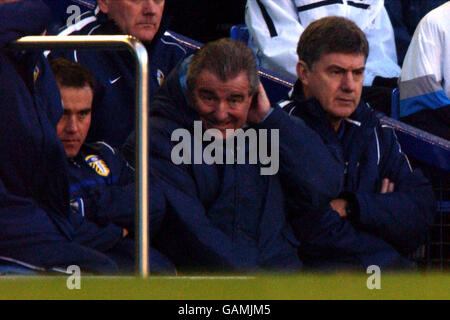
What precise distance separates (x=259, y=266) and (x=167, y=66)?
4.24 ft

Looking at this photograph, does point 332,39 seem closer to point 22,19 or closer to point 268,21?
point 268,21

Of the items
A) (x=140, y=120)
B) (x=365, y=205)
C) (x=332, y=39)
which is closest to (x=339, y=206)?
(x=365, y=205)

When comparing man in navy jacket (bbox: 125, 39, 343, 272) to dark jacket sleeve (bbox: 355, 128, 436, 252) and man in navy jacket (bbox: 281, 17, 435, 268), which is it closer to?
man in navy jacket (bbox: 281, 17, 435, 268)

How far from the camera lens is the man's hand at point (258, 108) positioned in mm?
4121

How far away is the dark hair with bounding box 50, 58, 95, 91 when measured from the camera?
4.15m

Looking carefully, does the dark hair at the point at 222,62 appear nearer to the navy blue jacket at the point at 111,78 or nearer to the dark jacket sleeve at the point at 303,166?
the dark jacket sleeve at the point at 303,166

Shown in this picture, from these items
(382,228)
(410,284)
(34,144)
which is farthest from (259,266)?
(410,284)

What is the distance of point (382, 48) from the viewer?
640cm

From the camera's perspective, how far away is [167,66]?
489 cm

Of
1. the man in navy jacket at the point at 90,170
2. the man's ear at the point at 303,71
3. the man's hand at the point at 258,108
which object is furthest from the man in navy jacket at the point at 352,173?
the man in navy jacket at the point at 90,170

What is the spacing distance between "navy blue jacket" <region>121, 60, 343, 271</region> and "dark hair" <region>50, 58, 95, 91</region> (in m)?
0.28

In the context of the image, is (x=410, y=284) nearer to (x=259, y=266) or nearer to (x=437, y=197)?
(x=259, y=266)

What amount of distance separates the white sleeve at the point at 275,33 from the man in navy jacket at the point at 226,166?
173 centimetres

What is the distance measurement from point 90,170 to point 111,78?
2.20 feet
